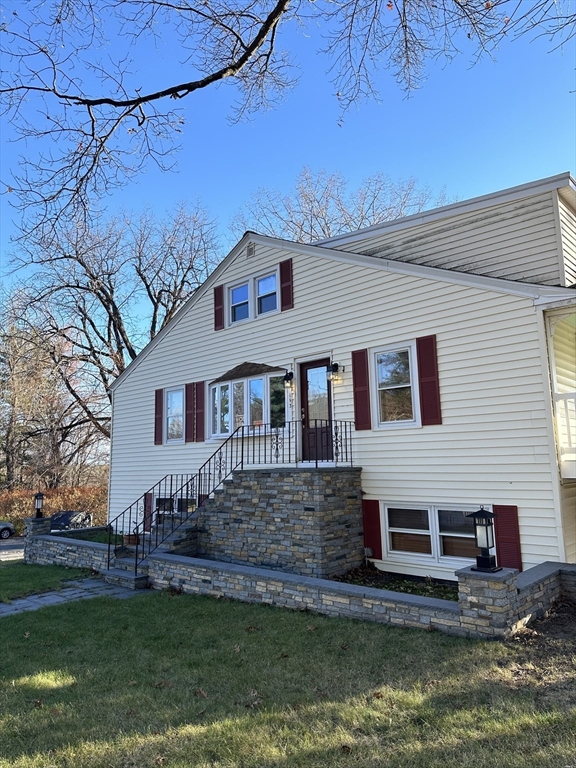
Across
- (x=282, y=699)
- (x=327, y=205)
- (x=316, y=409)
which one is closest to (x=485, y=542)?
(x=282, y=699)

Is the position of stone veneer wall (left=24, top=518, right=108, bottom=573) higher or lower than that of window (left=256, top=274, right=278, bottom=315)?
lower

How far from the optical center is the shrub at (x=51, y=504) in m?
21.1

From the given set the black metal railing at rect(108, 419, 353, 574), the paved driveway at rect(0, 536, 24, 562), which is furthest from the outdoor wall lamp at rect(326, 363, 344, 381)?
the paved driveway at rect(0, 536, 24, 562)

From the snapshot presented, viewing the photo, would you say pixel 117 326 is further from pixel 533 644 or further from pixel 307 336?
pixel 533 644

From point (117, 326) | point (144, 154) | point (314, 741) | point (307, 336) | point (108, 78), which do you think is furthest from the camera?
point (117, 326)

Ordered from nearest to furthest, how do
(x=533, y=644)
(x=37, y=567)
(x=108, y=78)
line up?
(x=533, y=644), (x=108, y=78), (x=37, y=567)

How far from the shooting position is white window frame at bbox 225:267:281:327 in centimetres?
1163

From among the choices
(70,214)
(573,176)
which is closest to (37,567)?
(70,214)

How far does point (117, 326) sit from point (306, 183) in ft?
38.4

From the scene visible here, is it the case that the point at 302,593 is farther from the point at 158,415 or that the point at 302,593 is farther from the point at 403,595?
the point at 158,415

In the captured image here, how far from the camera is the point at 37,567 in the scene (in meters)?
11.8

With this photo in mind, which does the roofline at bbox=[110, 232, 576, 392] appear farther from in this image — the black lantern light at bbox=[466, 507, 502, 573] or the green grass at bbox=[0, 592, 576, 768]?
the green grass at bbox=[0, 592, 576, 768]

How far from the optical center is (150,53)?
227 inches

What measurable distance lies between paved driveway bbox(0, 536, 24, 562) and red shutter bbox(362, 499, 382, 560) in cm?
1020
